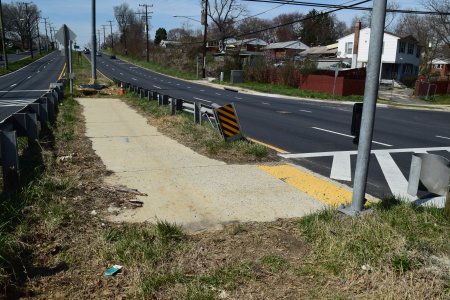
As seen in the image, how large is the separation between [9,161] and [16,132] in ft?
5.04

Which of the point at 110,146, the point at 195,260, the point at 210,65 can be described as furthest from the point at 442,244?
the point at 210,65

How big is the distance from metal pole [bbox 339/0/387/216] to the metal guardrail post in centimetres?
417

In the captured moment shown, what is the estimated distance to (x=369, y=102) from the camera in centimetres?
488

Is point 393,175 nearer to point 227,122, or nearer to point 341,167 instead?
point 341,167

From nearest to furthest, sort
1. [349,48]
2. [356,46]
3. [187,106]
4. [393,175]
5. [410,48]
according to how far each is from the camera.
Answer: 1. [393,175]
2. [187,106]
3. [356,46]
4. [410,48]
5. [349,48]

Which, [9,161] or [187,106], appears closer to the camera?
[9,161]

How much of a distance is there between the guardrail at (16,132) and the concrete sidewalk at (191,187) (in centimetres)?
137

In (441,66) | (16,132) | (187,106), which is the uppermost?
(441,66)

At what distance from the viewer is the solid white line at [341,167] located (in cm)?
787

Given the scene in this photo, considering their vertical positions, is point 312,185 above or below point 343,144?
above

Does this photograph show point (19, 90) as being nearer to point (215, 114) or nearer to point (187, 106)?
point (187, 106)

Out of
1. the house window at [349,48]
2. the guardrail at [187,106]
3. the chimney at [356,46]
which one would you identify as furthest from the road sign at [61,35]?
the house window at [349,48]

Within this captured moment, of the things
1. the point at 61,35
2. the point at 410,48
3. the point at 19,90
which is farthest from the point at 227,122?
the point at 410,48

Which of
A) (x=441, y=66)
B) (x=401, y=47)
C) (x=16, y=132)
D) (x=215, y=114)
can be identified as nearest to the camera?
(x=16, y=132)
